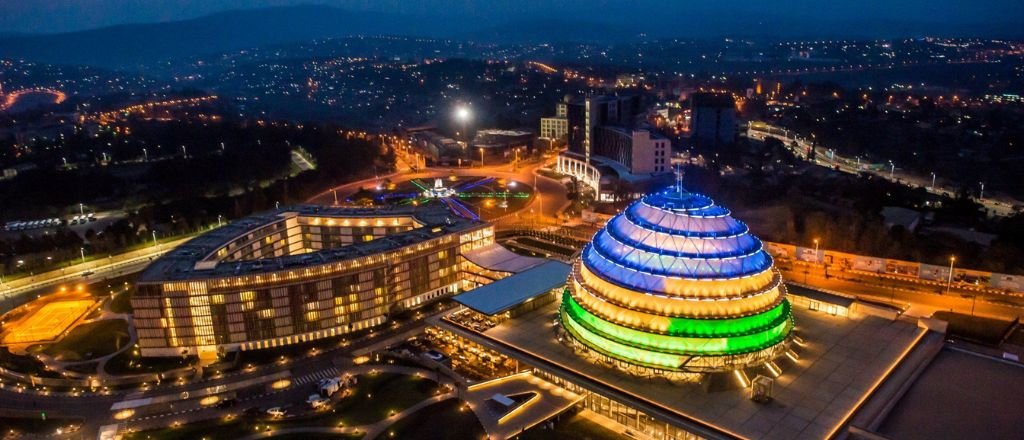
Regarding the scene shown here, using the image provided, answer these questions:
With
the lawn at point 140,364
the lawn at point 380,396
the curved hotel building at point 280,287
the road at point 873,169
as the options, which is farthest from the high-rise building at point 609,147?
the lawn at point 140,364

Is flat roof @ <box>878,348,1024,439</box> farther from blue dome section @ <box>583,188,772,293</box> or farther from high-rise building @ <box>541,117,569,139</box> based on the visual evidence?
high-rise building @ <box>541,117,569,139</box>

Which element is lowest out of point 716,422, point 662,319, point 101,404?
point 101,404

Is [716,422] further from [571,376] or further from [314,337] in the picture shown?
[314,337]

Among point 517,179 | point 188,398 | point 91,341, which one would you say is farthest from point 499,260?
point 517,179

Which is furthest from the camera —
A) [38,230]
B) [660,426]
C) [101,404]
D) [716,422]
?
[38,230]

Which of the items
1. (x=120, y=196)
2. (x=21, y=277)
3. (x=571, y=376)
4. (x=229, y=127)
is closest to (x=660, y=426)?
(x=571, y=376)

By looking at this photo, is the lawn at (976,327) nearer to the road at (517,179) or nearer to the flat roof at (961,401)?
the flat roof at (961,401)
